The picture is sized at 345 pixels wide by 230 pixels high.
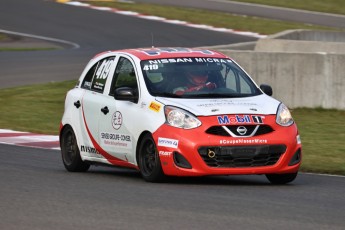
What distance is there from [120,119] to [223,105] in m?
1.24

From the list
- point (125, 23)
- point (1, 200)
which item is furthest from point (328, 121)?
point (125, 23)

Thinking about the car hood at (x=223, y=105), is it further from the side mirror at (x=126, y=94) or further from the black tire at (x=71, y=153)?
the black tire at (x=71, y=153)

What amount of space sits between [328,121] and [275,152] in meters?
8.00

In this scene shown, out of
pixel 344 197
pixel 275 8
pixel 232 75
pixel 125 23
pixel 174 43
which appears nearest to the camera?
pixel 344 197

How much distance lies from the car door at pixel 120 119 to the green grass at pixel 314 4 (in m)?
32.5

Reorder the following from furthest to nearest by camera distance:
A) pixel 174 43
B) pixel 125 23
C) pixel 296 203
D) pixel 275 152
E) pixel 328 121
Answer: pixel 125 23
pixel 174 43
pixel 328 121
pixel 275 152
pixel 296 203

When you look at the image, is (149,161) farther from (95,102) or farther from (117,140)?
(95,102)

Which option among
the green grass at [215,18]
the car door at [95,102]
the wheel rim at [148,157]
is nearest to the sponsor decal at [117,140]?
the car door at [95,102]

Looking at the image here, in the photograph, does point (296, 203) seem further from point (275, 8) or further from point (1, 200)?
point (275, 8)

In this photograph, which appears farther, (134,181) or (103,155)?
(103,155)

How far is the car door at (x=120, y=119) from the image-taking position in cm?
1175

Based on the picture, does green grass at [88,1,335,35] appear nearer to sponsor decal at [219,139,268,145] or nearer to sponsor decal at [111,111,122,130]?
sponsor decal at [111,111,122,130]

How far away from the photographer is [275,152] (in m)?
11.1

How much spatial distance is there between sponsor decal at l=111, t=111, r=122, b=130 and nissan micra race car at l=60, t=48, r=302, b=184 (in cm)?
1
